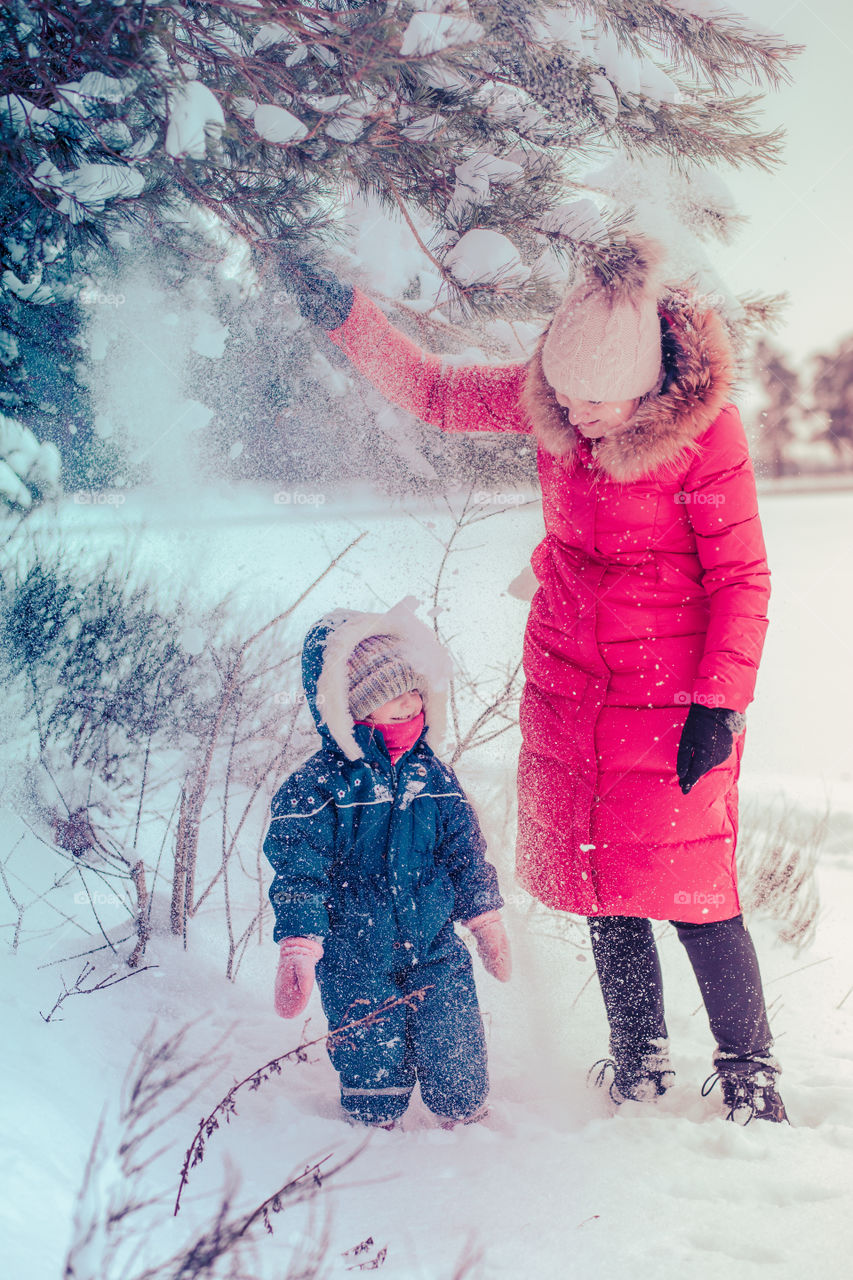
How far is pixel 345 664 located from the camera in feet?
5.41

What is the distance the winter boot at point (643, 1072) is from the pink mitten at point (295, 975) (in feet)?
2.23

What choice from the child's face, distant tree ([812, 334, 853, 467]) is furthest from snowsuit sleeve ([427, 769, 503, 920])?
distant tree ([812, 334, 853, 467])

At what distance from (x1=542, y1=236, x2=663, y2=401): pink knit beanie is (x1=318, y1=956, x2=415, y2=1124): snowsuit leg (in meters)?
1.21

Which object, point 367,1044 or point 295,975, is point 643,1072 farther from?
point 295,975

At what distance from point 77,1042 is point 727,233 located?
90.8 inches

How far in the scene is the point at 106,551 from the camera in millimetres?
2887

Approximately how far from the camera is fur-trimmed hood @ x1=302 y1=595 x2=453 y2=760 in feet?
5.33

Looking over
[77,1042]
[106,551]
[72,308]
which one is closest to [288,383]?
[72,308]

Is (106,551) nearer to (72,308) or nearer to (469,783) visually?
(72,308)

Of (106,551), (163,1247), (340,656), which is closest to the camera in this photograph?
(163,1247)
